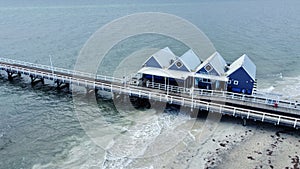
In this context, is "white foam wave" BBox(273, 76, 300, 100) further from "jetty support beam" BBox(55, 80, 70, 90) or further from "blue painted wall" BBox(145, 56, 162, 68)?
"jetty support beam" BBox(55, 80, 70, 90)

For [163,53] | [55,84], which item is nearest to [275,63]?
[163,53]

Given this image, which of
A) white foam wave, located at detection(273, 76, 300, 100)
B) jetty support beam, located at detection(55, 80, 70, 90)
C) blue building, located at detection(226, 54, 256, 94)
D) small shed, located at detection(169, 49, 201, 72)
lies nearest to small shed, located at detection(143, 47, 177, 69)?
small shed, located at detection(169, 49, 201, 72)

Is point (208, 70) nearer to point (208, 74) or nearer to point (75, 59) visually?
point (208, 74)

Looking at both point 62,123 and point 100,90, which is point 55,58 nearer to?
point 100,90

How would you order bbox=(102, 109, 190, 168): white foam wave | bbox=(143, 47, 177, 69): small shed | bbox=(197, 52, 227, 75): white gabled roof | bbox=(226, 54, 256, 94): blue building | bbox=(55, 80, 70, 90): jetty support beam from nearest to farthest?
bbox=(102, 109, 190, 168): white foam wave → bbox=(226, 54, 256, 94): blue building → bbox=(197, 52, 227, 75): white gabled roof → bbox=(143, 47, 177, 69): small shed → bbox=(55, 80, 70, 90): jetty support beam

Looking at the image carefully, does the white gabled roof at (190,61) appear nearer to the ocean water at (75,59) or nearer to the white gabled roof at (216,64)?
the white gabled roof at (216,64)

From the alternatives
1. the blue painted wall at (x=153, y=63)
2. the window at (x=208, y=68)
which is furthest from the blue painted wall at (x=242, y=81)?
the blue painted wall at (x=153, y=63)
